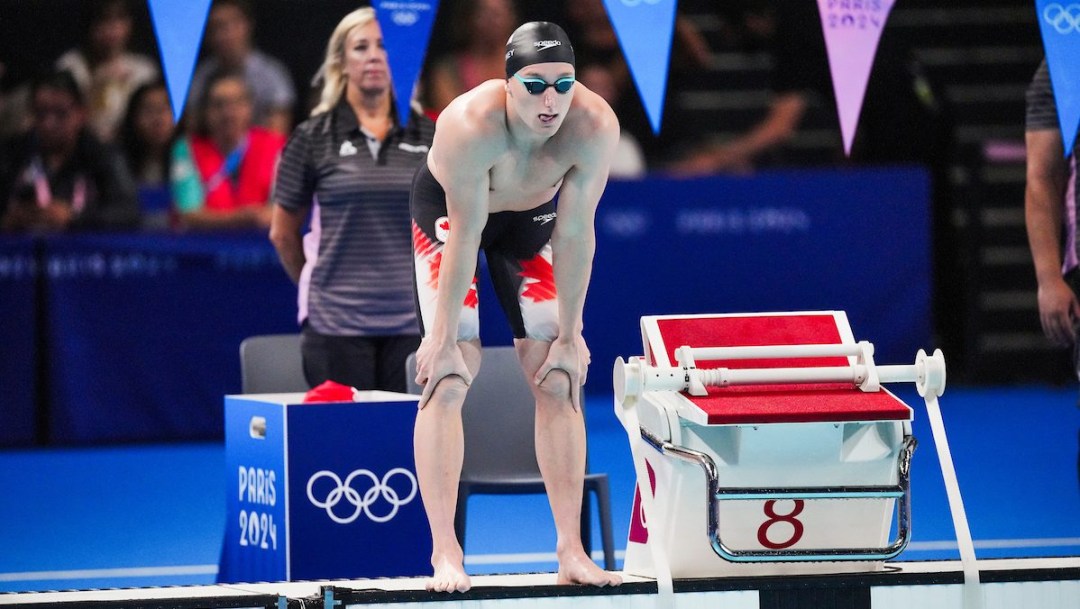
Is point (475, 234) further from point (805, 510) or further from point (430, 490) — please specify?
point (805, 510)

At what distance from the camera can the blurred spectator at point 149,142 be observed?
886 cm

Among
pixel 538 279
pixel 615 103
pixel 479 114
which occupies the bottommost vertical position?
pixel 538 279

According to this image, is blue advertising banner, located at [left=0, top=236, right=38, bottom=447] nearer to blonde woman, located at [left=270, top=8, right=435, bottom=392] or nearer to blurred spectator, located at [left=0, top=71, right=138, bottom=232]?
blurred spectator, located at [left=0, top=71, right=138, bottom=232]

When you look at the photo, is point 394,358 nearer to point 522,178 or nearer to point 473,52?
point 522,178

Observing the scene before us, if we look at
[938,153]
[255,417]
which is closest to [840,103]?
[255,417]

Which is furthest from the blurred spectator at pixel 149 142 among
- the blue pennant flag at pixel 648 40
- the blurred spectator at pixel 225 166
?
the blue pennant flag at pixel 648 40

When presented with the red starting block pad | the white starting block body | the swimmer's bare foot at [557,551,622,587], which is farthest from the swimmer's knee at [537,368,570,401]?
the swimmer's bare foot at [557,551,622,587]

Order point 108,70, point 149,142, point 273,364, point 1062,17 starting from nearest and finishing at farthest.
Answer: point 1062,17 → point 273,364 → point 149,142 → point 108,70

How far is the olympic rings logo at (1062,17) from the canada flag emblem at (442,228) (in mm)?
1884

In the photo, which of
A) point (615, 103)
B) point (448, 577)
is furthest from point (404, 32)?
point (615, 103)

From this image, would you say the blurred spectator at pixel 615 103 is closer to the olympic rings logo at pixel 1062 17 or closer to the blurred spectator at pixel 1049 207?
the blurred spectator at pixel 1049 207

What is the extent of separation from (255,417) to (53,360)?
3.69m

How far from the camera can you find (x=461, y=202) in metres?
3.47

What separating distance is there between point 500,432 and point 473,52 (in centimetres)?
456
